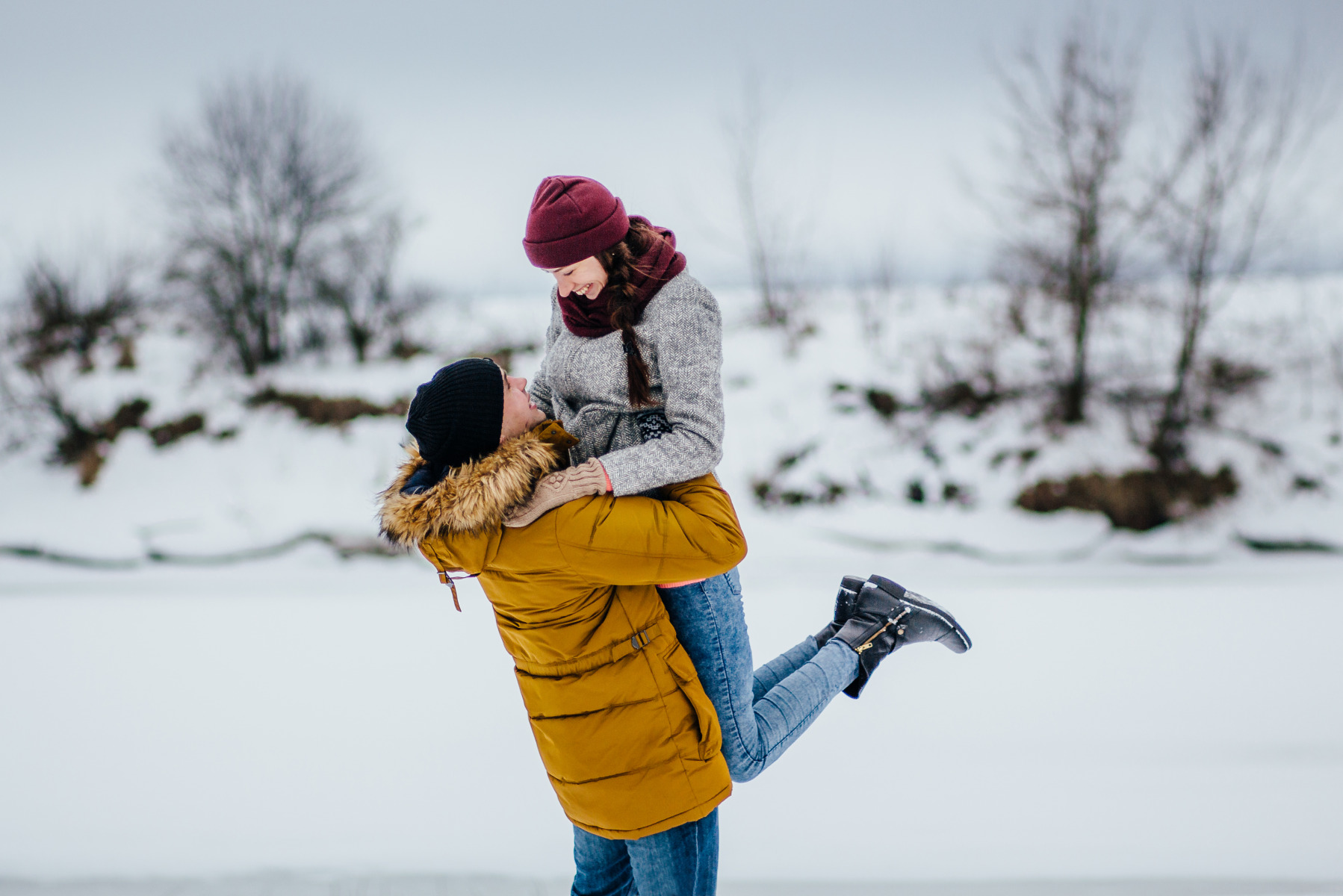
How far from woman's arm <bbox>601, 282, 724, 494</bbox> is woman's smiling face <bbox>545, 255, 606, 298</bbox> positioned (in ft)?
0.44

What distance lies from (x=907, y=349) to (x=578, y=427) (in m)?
6.82

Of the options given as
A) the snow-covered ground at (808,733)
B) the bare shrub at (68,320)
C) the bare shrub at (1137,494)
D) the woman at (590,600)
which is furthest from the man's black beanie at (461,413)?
the bare shrub at (68,320)

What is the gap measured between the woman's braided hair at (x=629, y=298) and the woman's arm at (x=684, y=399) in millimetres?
32

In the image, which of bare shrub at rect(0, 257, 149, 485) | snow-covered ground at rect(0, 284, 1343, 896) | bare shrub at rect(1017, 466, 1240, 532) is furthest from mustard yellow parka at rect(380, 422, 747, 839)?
bare shrub at rect(0, 257, 149, 485)

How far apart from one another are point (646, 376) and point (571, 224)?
301 mm

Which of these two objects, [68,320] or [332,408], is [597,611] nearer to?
[332,408]

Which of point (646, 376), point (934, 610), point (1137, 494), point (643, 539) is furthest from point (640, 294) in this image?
point (1137, 494)

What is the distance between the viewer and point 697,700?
4.06 ft

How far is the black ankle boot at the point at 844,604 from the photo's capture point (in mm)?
1782

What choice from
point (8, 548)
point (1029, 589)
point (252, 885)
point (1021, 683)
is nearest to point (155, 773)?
point (252, 885)

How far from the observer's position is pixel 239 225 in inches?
336

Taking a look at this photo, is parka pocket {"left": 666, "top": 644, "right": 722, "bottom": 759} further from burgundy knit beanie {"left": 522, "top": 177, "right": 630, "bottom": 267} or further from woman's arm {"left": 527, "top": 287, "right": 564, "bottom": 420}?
burgundy knit beanie {"left": 522, "top": 177, "right": 630, "bottom": 267}

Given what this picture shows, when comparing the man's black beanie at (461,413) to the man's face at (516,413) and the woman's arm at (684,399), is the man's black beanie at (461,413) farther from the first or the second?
the woman's arm at (684,399)

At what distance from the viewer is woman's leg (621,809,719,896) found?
1209mm
